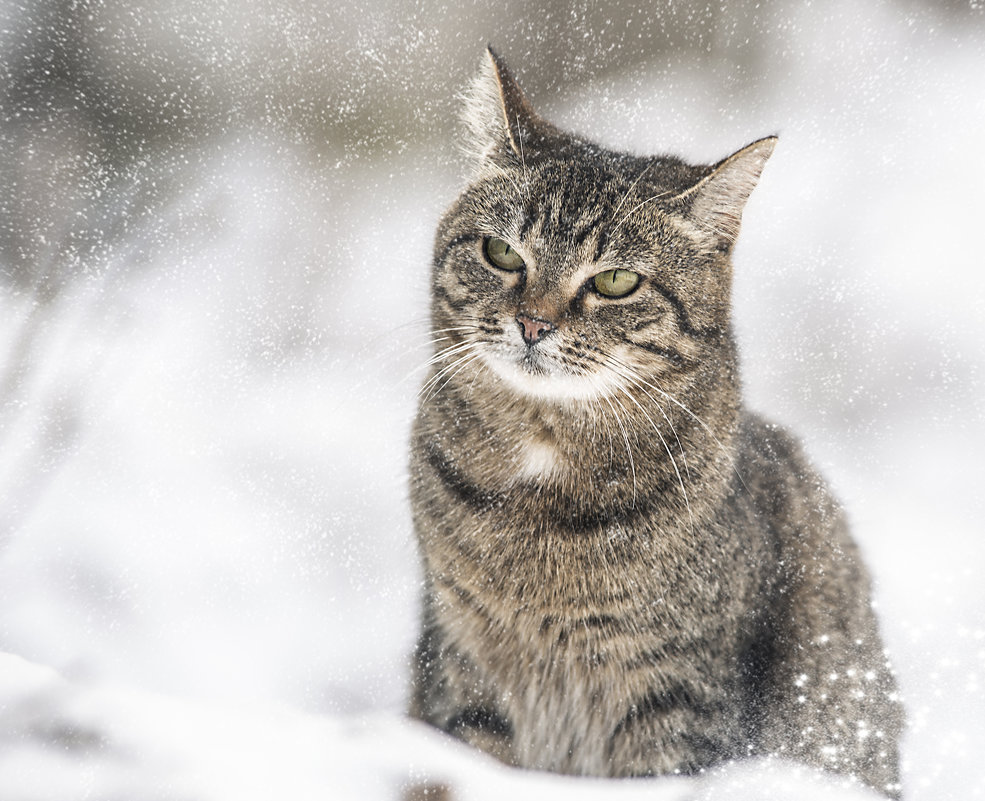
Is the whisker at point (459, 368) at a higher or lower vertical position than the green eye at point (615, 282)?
lower

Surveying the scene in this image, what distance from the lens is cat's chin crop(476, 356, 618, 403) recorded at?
54 cm

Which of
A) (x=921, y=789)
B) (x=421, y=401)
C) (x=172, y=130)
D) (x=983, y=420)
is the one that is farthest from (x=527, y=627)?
(x=172, y=130)

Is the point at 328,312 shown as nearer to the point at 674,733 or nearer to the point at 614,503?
the point at 614,503

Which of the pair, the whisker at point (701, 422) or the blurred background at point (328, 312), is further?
the blurred background at point (328, 312)

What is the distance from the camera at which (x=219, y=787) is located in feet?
2.05

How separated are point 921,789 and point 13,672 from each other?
89cm

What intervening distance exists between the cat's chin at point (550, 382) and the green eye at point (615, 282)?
0.07m

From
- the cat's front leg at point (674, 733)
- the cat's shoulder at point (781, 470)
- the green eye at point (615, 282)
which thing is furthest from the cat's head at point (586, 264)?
the cat's front leg at point (674, 733)

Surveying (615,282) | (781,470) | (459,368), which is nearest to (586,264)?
(615,282)

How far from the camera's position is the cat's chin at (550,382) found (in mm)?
544

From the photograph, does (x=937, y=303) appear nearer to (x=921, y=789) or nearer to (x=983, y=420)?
(x=983, y=420)

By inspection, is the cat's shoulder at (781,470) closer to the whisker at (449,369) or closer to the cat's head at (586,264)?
the cat's head at (586,264)

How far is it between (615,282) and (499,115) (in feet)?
0.62

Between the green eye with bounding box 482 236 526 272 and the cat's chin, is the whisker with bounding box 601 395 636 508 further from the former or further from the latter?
the green eye with bounding box 482 236 526 272
